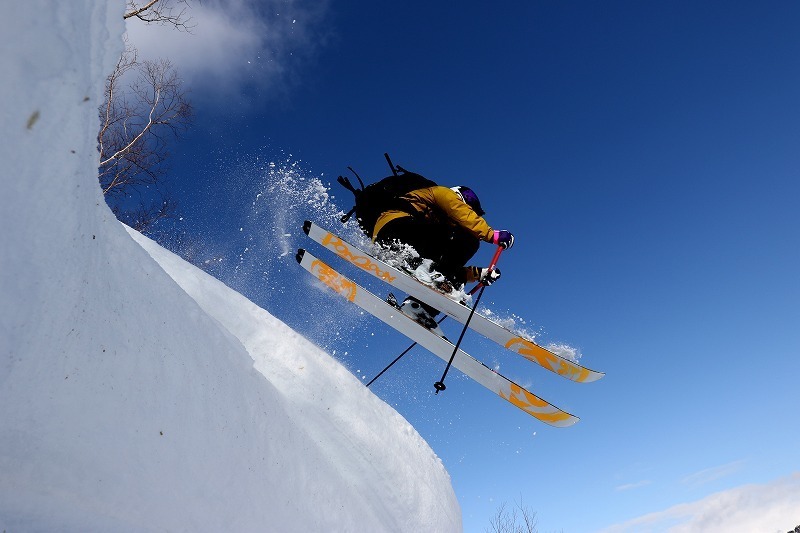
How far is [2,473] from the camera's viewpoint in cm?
110

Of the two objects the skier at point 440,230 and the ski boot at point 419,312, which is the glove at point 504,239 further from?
the ski boot at point 419,312

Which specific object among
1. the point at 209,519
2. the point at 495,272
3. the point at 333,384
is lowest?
the point at 209,519

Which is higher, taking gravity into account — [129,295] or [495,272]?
[495,272]

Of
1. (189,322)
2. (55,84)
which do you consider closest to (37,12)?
(55,84)

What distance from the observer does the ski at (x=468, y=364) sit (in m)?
5.58

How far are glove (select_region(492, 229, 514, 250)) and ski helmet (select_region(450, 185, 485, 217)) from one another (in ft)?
1.45

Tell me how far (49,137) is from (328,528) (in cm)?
203

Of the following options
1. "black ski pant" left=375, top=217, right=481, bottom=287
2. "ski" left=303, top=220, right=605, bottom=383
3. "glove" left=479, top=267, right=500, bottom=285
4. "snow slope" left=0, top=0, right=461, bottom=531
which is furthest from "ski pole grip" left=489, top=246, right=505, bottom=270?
"snow slope" left=0, top=0, right=461, bottom=531

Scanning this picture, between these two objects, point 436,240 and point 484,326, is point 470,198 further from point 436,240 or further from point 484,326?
point 484,326

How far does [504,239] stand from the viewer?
18.3ft

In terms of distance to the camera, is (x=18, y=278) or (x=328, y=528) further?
(x=328, y=528)

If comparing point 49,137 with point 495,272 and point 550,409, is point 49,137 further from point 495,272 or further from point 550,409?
point 550,409

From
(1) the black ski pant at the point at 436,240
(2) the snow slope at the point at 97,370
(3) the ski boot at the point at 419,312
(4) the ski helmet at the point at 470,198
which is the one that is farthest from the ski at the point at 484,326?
(2) the snow slope at the point at 97,370

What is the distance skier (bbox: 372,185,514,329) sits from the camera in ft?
18.1
